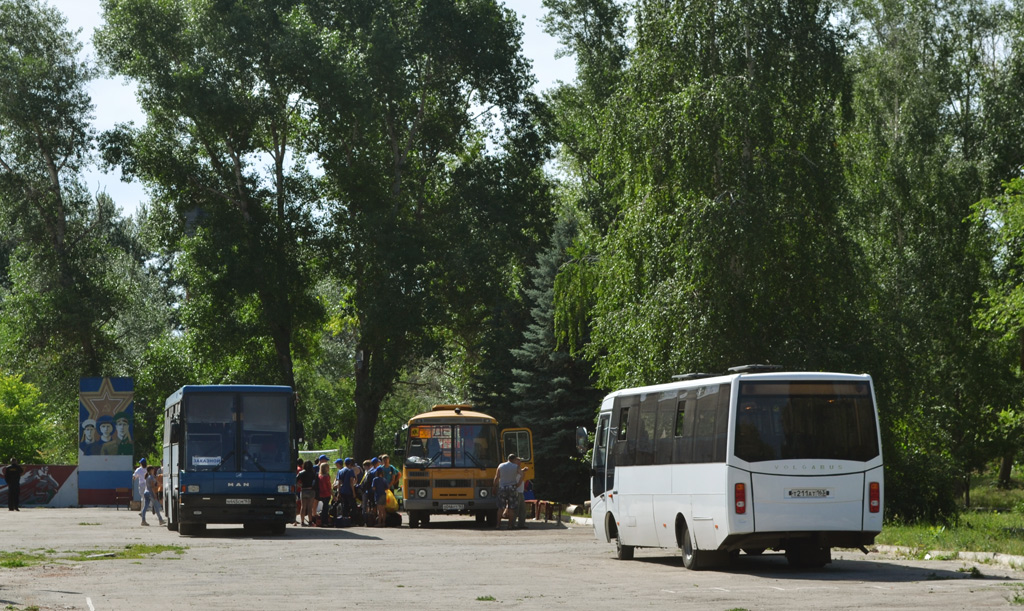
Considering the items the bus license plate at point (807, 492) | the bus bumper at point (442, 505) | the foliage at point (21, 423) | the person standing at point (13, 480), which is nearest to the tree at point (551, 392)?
the bus bumper at point (442, 505)

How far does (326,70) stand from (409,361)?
35.6 ft

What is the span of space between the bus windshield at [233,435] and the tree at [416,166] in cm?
1562

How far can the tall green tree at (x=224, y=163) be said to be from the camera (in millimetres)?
44250

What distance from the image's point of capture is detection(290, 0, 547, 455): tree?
44656 mm

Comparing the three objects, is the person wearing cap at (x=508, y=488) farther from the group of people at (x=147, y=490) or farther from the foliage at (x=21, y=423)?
the foliage at (x=21, y=423)

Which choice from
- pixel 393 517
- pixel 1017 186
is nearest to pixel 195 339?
pixel 393 517

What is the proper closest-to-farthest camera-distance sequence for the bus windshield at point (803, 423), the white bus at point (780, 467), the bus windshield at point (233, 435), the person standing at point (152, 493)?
the white bus at point (780, 467) → the bus windshield at point (803, 423) → the bus windshield at point (233, 435) → the person standing at point (152, 493)

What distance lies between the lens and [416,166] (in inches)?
1909

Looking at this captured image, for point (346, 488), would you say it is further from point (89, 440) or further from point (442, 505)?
point (89, 440)

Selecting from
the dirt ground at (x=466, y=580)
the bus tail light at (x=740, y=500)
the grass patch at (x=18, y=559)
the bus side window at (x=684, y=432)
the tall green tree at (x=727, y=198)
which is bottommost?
the dirt ground at (x=466, y=580)

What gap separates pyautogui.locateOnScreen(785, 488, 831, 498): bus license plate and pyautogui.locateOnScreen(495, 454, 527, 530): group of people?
1500cm

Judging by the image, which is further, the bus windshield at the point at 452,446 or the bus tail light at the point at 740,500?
the bus windshield at the point at 452,446

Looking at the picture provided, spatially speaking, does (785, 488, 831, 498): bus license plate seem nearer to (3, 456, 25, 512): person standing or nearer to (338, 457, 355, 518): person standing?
(338, 457, 355, 518): person standing

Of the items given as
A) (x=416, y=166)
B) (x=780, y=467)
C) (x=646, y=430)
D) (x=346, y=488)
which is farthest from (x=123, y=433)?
(x=780, y=467)
